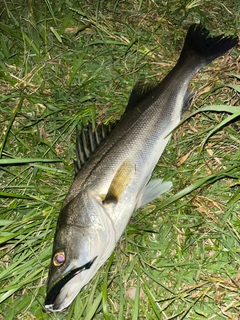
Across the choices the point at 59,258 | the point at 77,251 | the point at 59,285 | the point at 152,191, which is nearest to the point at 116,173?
the point at 152,191

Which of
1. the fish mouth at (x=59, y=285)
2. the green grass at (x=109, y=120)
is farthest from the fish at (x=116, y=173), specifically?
the green grass at (x=109, y=120)

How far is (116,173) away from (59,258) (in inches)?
27.5

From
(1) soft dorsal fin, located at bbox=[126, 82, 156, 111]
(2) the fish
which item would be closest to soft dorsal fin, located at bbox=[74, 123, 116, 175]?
(2) the fish

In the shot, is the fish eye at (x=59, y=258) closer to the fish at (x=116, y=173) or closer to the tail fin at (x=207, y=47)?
the fish at (x=116, y=173)

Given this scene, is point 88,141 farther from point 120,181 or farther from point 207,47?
point 207,47

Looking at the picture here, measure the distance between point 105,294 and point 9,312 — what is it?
2.92ft

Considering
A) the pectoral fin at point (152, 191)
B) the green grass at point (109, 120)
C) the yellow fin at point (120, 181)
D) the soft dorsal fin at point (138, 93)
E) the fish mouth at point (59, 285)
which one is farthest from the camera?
the soft dorsal fin at point (138, 93)

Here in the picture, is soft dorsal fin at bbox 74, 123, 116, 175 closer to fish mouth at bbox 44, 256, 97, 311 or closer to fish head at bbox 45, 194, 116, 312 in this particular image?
fish head at bbox 45, 194, 116, 312

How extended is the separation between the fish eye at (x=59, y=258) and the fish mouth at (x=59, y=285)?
3.8 inches

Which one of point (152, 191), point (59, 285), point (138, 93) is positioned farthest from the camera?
point (138, 93)

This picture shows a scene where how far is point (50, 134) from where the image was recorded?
3.87m

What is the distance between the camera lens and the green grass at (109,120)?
3188 millimetres

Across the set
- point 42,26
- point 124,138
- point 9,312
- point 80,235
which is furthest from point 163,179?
point 42,26

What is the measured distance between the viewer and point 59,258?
9.87 feet
